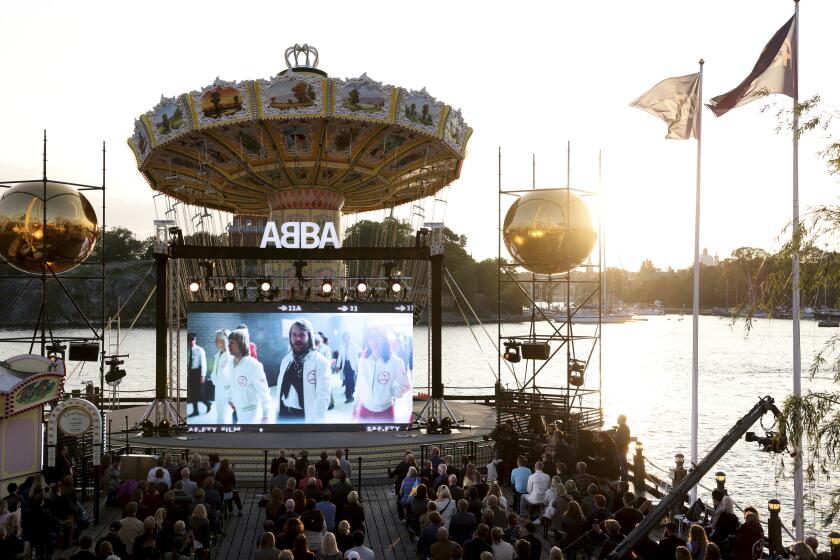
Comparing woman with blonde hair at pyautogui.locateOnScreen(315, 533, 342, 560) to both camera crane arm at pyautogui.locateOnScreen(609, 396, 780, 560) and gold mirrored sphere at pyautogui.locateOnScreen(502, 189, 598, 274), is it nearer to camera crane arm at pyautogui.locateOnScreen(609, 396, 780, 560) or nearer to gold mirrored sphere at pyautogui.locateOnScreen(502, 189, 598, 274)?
camera crane arm at pyautogui.locateOnScreen(609, 396, 780, 560)

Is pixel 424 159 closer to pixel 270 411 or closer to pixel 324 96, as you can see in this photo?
pixel 324 96

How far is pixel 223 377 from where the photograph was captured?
70.4 ft

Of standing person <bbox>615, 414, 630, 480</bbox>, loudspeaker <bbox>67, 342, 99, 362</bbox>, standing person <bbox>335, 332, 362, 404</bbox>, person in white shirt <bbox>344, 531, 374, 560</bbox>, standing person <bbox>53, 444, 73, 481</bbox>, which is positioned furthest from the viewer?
standing person <bbox>335, 332, 362, 404</bbox>

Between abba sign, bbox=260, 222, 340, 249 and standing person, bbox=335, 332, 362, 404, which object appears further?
abba sign, bbox=260, 222, 340, 249

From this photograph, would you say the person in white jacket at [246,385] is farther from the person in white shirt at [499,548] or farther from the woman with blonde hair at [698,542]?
the woman with blonde hair at [698,542]

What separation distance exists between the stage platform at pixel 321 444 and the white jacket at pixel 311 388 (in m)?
0.65

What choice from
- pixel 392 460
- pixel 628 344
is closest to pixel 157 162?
pixel 392 460

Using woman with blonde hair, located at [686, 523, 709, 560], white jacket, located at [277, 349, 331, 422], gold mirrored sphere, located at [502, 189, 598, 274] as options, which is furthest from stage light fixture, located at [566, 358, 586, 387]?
woman with blonde hair, located at [686, 523, 709, 560]

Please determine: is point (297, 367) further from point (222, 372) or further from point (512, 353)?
point (512, 353)

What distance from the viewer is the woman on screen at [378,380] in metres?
21.7

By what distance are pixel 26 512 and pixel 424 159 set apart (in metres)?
17.8

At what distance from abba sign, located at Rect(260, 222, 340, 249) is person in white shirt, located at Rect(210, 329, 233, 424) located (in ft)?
10.9

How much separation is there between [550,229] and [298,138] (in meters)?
8.21

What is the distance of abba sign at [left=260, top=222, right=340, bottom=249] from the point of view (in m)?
23.5
